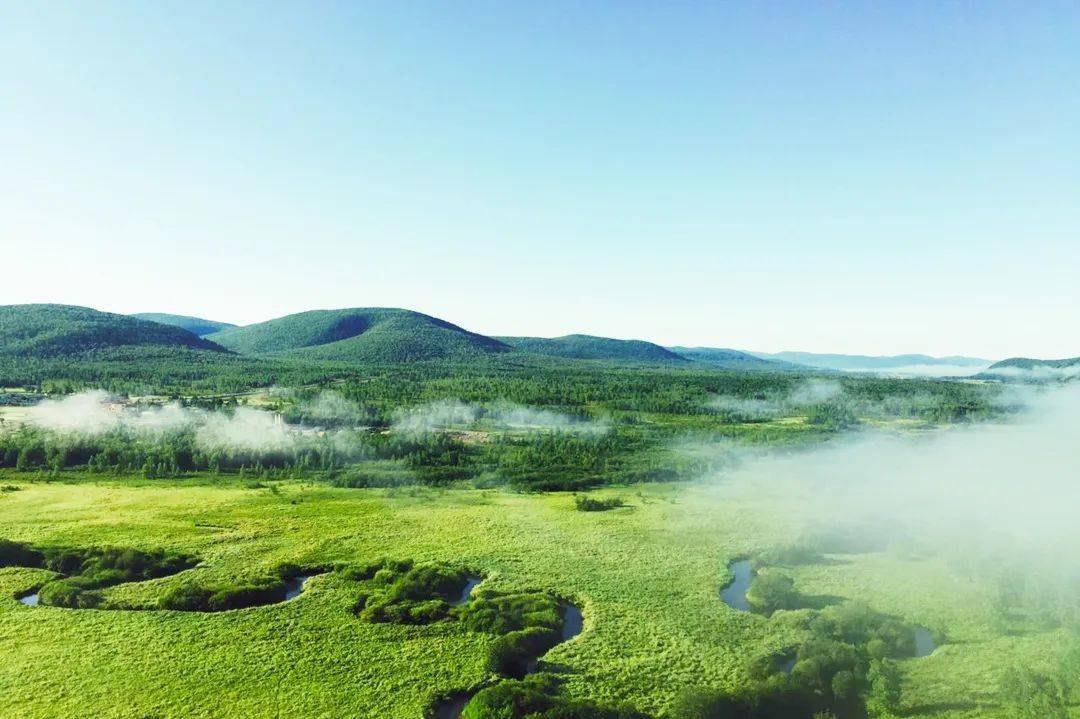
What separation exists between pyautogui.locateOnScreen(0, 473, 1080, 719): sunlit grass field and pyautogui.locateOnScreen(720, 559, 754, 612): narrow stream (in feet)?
6.85

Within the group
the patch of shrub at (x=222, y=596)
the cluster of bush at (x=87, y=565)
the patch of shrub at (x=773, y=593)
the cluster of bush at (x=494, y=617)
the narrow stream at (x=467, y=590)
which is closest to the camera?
the cluster of bush at (x=494, y=617)

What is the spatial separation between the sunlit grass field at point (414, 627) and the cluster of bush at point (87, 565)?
255 centimetres

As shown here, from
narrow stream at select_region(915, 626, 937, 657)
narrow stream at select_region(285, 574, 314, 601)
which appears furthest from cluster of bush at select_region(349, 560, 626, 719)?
narrow stream at select_region(915, 626, 937, 657)

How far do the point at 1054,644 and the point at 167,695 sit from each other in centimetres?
7652

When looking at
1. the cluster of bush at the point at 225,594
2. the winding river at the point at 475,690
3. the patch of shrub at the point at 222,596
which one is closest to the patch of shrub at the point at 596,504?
the winding river at the point at 475,690

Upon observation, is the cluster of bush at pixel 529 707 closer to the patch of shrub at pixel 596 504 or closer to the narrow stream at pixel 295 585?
the narrow stream at pixel 295 585

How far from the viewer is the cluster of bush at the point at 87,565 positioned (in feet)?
219

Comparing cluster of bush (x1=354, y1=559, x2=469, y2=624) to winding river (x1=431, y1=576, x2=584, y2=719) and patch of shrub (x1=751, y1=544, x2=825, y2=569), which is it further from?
patch of shrub (x1=751, y1=544, x2=825, y2=569)

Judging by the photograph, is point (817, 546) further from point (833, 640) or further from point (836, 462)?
point (836, 462)

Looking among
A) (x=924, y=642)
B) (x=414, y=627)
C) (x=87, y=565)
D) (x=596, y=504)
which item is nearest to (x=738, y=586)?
(x=924, y=642)

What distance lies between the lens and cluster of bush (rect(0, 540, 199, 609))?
66.9 metres

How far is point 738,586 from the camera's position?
76062 millimetres

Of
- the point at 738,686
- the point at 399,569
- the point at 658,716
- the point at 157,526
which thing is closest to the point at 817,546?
the point at 738,686

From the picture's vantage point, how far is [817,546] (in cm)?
8688
